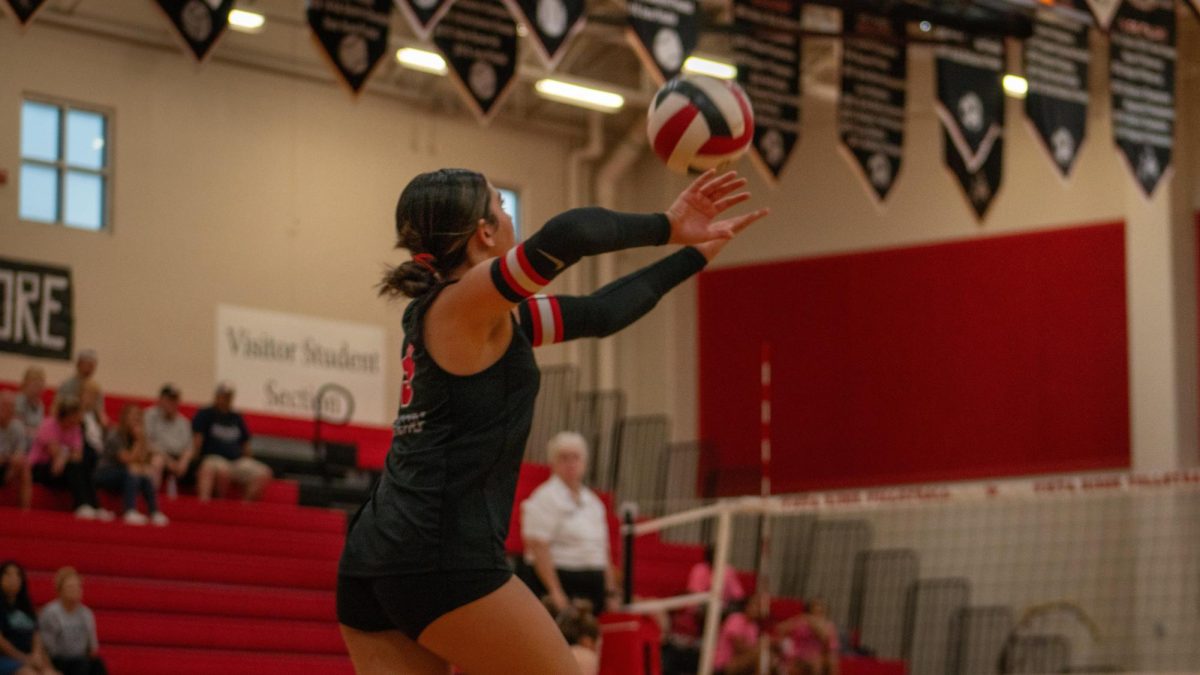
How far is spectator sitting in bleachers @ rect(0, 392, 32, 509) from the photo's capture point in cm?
1321

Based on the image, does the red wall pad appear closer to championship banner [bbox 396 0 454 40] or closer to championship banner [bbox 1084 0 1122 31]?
championship banner [bbox 1084 0 1122 31]

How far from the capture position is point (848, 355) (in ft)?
68.4

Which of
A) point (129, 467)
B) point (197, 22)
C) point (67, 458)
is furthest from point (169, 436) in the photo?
point (197, 22)

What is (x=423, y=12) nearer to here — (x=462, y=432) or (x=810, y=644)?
(x=810, y=644)

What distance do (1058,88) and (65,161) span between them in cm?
956

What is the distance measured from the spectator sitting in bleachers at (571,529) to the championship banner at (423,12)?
108 inches

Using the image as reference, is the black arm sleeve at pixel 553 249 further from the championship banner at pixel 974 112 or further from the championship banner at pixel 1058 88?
the championship banner at pixel 1058 88

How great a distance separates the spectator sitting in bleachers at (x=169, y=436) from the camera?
1510 cm

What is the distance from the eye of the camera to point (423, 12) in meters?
11.1

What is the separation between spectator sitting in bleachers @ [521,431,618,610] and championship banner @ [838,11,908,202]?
A: 11.5 ft

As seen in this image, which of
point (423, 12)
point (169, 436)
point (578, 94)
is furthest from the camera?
point (578, 94)

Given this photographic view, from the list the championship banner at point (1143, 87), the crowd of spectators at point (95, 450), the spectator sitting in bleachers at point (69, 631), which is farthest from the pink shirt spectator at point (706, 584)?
the spectator sitting in bleachers at point (69, 631)

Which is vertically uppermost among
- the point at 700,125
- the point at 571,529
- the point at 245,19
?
the point at 245,19

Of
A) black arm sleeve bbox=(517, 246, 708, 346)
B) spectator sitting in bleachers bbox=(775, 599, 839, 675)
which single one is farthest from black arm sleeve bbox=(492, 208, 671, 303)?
spectator sitting in bleachers bbox=(775, 599, 839, 675)
